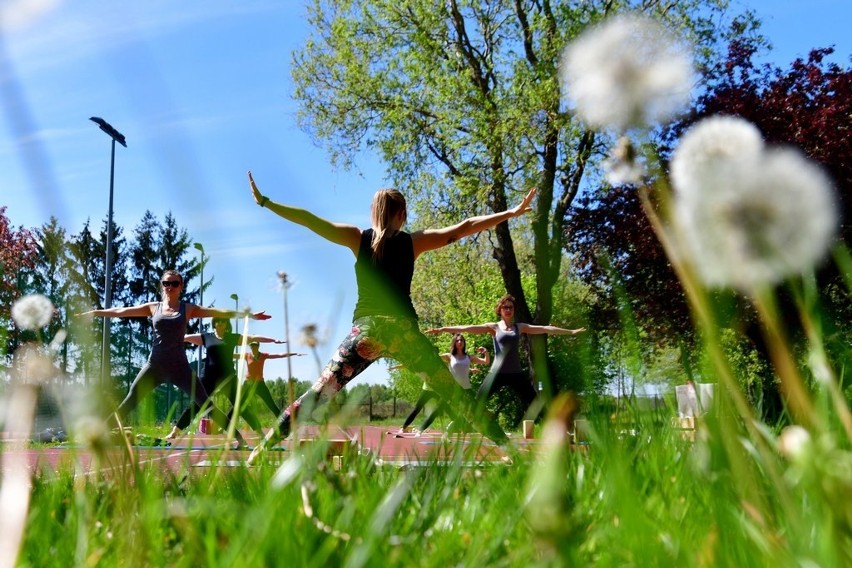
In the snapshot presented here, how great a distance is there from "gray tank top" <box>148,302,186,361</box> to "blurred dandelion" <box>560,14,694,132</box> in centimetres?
894

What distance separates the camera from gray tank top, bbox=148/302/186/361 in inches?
377

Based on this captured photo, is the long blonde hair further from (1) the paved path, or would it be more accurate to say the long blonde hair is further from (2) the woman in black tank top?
(1) the paved path

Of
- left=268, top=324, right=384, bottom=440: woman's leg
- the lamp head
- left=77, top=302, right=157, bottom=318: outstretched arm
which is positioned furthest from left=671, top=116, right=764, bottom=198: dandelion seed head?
the lamp head

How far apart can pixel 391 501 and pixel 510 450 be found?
61.5 inches

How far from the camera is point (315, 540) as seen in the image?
154cm

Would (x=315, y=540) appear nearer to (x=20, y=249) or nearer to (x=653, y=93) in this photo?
(x=653, y=93)

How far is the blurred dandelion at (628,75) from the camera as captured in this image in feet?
3.37

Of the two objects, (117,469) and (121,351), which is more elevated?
(121,351)

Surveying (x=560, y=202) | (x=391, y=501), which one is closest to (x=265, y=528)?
(x=391, y=501)

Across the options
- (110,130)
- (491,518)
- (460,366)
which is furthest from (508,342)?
(110,130)

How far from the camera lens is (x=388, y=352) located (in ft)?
17.6

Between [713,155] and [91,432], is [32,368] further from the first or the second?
[713,155]

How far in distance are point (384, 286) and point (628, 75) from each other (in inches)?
184

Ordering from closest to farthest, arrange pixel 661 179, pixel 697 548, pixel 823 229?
pixel 823 229 → pixel 661 179 → pixel 697 548
